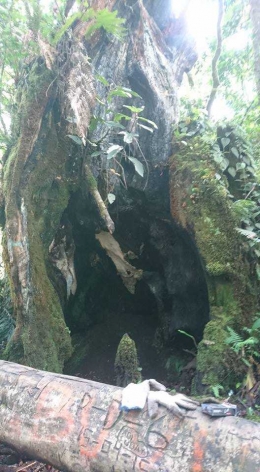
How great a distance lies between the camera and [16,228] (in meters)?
5.30

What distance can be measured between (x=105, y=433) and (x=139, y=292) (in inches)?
215

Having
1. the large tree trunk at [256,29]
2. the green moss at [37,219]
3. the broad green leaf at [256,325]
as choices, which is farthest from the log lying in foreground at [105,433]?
the large tree trunk at [256,29]

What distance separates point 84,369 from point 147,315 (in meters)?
1.90

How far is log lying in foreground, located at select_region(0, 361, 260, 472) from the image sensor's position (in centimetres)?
259

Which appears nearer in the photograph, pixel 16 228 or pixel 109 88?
pixel 16 228

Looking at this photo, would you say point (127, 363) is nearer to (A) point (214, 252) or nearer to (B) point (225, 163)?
(A) point (214, 252)

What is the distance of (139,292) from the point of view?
8.41m

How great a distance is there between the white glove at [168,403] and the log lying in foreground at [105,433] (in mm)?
52

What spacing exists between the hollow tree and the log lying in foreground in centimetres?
154

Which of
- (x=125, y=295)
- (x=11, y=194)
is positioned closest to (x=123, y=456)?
(x=11, y=194)

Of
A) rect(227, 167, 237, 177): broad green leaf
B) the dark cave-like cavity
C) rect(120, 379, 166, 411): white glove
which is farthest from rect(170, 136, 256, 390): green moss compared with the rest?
rect(120, 379, 166, 411): white glove

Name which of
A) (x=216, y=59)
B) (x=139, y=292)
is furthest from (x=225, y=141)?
(x=139, y=292)

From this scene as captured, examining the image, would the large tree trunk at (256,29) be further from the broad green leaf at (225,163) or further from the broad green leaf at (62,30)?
the broad green leaf at (62,30)

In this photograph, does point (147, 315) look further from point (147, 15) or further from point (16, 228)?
point (147, 15)
